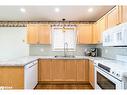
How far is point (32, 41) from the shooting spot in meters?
5.84

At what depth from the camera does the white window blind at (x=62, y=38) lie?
6.22 metres

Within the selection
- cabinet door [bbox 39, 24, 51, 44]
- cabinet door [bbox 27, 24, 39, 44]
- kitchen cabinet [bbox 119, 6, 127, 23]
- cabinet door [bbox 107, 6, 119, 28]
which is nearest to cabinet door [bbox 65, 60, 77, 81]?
cabinet door [bbox 39, 24, 51, 44]

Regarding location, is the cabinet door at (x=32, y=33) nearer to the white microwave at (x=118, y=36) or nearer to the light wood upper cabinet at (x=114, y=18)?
the light wood upper cabinet at (x=114, y=18)

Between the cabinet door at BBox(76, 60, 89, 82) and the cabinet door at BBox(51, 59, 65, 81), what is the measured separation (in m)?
0.47

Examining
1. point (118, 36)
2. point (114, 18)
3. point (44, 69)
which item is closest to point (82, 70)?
point (44, 69)

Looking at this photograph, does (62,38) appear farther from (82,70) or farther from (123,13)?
(123,13)

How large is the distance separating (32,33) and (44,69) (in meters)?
1.33

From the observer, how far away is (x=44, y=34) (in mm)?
5852

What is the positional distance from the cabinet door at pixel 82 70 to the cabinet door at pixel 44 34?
1313 millimetres

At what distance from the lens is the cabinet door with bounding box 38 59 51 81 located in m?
5.35

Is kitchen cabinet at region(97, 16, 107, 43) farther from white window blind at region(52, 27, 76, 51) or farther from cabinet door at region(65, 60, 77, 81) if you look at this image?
white window blind at region(52, 27, 76, 51)

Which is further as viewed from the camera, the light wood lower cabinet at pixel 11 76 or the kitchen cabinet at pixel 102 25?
the kitchen cabinet at pixel 102 25

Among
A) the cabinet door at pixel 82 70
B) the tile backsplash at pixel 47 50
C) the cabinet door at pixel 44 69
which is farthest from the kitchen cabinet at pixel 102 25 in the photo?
the cabinet door at pixel 44 69
